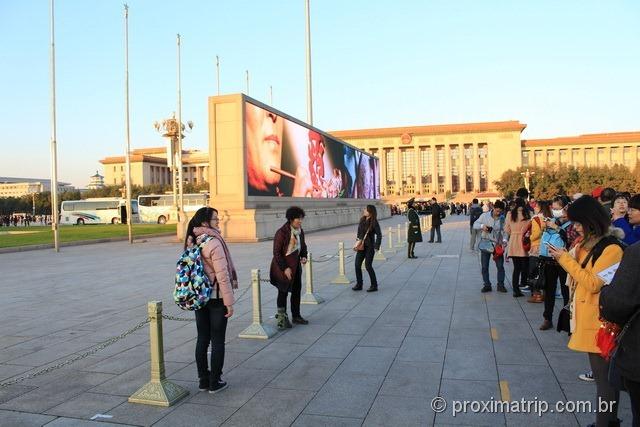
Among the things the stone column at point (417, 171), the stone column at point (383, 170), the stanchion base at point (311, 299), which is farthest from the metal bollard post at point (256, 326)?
the stone column at point (417, 171)

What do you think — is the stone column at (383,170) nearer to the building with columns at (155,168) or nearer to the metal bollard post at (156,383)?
the building with columns at (155,168)

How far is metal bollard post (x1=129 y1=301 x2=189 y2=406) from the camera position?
183 inches

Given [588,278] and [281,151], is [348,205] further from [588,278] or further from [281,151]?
[588,278]

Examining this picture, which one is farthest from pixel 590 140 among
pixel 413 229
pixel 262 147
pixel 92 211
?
pixel 413 229

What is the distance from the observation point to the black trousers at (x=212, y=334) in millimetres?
4934

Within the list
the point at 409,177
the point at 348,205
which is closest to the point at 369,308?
the point at 348,205

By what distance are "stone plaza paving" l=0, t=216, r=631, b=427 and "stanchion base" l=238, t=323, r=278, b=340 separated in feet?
0.32

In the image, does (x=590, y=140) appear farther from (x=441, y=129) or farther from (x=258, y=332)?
(x=258, y=332)

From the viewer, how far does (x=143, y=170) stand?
125000 millimetres

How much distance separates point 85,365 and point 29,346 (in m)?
1.36

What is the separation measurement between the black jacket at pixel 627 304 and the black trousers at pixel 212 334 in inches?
129

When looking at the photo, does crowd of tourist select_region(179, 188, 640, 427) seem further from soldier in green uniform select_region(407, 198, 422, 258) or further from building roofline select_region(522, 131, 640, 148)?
building roofline select_region(522, 131, 640, 148)

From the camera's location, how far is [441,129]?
4407 inches

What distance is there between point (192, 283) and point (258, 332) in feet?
7.84
